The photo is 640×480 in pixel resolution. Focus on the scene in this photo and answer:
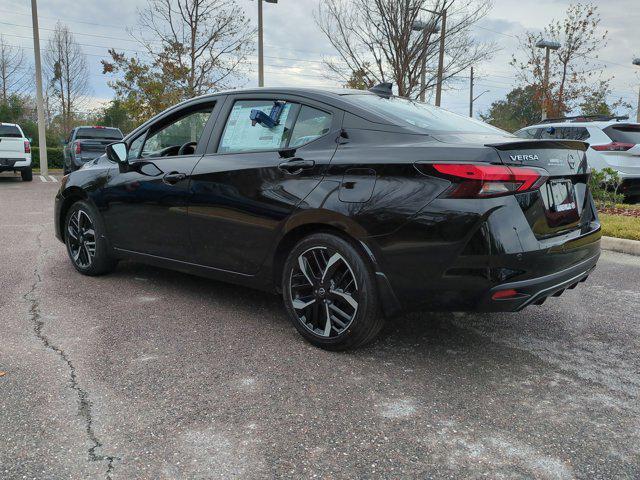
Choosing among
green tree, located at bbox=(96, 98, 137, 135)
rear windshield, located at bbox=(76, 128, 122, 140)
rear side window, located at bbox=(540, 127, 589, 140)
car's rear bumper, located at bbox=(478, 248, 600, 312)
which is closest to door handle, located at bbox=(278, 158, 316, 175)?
car's rear bumper, located at bbox=(478, 248, 600, 312)

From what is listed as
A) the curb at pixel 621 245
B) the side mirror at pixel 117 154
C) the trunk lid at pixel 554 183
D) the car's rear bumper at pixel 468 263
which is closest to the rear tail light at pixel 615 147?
the curb at pixel 621 245

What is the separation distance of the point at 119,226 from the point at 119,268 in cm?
88

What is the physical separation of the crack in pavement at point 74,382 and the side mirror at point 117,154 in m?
1.27

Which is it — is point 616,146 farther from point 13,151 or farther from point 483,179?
point 13,151

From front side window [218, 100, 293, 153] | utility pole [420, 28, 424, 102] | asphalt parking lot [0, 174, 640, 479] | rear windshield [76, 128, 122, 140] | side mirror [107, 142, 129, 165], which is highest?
utility pole [420, 28, 424, 102]

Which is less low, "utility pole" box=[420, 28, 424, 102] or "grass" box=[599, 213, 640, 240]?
"utility pole" box=[420, 28, 424, 102]

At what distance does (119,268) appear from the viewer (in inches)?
216

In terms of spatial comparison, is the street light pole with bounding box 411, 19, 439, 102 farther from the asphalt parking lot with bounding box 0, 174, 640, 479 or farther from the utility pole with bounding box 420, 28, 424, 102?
the asphalt parking lot with bounding box 0, 174, 640, 479

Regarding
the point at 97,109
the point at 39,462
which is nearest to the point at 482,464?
the point at 39,462

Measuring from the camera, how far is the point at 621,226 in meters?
7.46

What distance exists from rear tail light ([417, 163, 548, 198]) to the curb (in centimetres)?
444

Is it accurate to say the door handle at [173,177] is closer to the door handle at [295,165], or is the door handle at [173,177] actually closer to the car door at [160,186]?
the car door at [160,186]

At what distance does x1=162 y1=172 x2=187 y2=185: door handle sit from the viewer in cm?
415

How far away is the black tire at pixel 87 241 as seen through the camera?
4.95 metres
